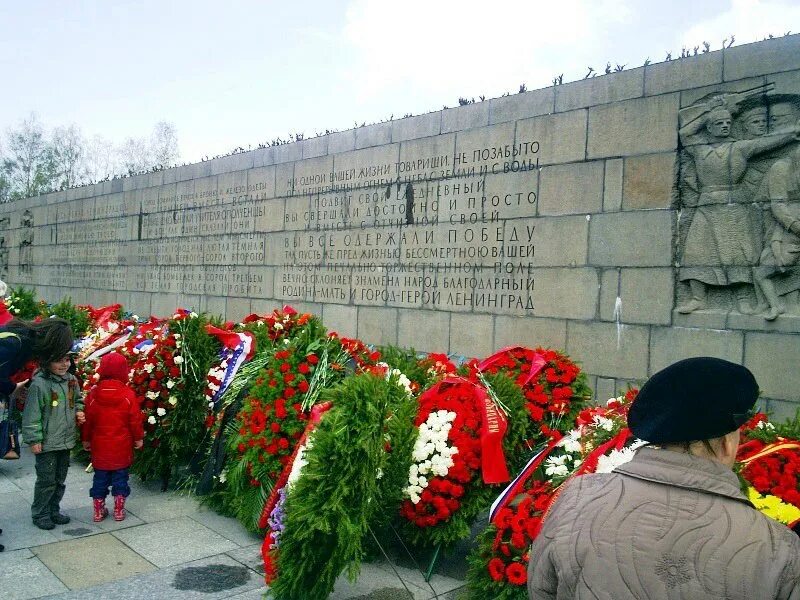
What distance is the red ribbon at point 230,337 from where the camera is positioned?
5.94 m

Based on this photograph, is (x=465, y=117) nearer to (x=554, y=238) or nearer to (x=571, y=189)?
(x=571, y=189)

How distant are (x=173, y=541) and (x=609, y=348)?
369 centimetres

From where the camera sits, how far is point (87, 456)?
6.58 meters

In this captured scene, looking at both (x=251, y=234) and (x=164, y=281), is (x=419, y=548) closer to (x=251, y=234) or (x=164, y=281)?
(x=251, y=234)

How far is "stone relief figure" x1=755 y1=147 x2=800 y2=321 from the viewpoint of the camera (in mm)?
5211

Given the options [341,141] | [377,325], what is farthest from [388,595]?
[341,141]

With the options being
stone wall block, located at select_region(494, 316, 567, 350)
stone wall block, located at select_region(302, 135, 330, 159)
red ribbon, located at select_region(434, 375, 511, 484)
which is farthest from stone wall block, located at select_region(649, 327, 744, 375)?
stone wall block, located at select_region(302, 135, 330, 159)

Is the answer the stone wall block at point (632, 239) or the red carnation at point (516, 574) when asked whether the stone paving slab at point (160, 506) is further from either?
the stone wall block at point (632, 239)

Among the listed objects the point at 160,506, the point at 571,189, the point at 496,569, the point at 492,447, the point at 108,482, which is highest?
the point at 571,189

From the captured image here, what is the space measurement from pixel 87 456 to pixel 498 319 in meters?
3.96

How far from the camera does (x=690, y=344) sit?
566 centimetres

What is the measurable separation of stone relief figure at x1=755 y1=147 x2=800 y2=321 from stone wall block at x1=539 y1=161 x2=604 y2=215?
1.40 metres

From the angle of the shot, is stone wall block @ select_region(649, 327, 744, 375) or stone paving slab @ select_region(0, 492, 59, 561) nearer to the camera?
stone paving slab @ select_region(0, 492, 59, 561)

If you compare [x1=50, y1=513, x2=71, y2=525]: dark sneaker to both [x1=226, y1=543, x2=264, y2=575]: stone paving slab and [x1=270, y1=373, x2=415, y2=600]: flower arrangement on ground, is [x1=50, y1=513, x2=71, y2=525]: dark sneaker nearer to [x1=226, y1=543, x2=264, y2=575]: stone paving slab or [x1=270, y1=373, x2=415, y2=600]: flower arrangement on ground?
[x1=226, y1=543, x2=264, y2=575]: stone paving slab
